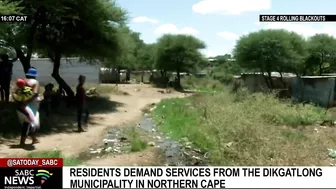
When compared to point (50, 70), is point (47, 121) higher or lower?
lower

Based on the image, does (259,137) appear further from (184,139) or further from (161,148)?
(184,139)

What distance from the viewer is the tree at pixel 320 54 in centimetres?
3844

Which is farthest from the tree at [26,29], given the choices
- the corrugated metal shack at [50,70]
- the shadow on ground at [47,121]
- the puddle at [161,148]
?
the corrugated metal shack at [50,70]

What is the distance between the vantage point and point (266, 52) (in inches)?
1094

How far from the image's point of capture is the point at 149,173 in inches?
221

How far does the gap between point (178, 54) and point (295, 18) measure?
30984 mm

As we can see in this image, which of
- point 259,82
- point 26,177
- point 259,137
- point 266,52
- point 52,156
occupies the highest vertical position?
point 266,52

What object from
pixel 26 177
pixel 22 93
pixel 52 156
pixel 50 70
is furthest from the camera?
pixel 50 70

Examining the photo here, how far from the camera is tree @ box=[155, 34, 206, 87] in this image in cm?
4003

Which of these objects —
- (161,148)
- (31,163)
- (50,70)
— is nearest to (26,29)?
(161,148)

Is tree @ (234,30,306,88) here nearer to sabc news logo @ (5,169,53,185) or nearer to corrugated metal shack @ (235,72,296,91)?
corrugated metal shack @ (235,72,296,91)

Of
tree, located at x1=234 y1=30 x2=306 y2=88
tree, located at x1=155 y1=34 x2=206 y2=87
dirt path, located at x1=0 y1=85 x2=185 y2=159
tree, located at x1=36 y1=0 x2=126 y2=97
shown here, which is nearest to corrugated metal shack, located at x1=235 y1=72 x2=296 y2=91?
tree, located at x1=234 y1=30 x2=306 y2=88

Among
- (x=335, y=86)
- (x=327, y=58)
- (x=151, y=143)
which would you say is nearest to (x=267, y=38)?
(x=335, y=86)

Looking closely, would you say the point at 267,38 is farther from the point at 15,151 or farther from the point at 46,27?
the point at 15,151
